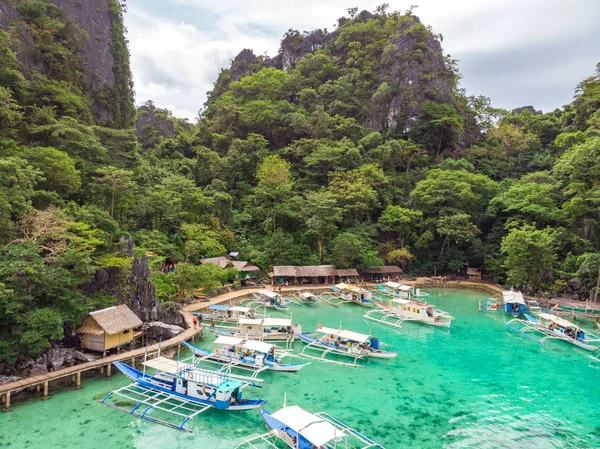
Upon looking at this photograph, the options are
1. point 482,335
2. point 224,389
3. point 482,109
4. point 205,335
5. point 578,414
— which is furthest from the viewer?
point 482,109

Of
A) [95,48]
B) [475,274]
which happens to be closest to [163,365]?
[95,48]

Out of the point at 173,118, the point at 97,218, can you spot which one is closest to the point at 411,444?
the point at 97,218

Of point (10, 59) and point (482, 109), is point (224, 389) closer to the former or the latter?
point (10, 59)

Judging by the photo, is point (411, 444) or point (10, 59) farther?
point (10, 59)

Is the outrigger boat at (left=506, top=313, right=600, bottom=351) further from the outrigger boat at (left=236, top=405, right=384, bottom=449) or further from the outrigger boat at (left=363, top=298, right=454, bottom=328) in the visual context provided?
the outrigger boat at (left=236, top=405, right=384, bottom=449)

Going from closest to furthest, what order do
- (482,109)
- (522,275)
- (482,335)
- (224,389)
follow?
(224,389), (482,335), (522,275), (482,109)

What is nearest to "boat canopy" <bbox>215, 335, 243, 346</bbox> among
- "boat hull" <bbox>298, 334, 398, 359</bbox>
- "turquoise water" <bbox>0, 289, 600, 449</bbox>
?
"turquoise water" <bbox>0, 289, 600, 449</bbox>

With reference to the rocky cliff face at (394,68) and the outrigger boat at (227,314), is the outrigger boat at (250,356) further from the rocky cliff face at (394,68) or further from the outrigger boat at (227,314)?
the rocky cliff face at (394,68)
